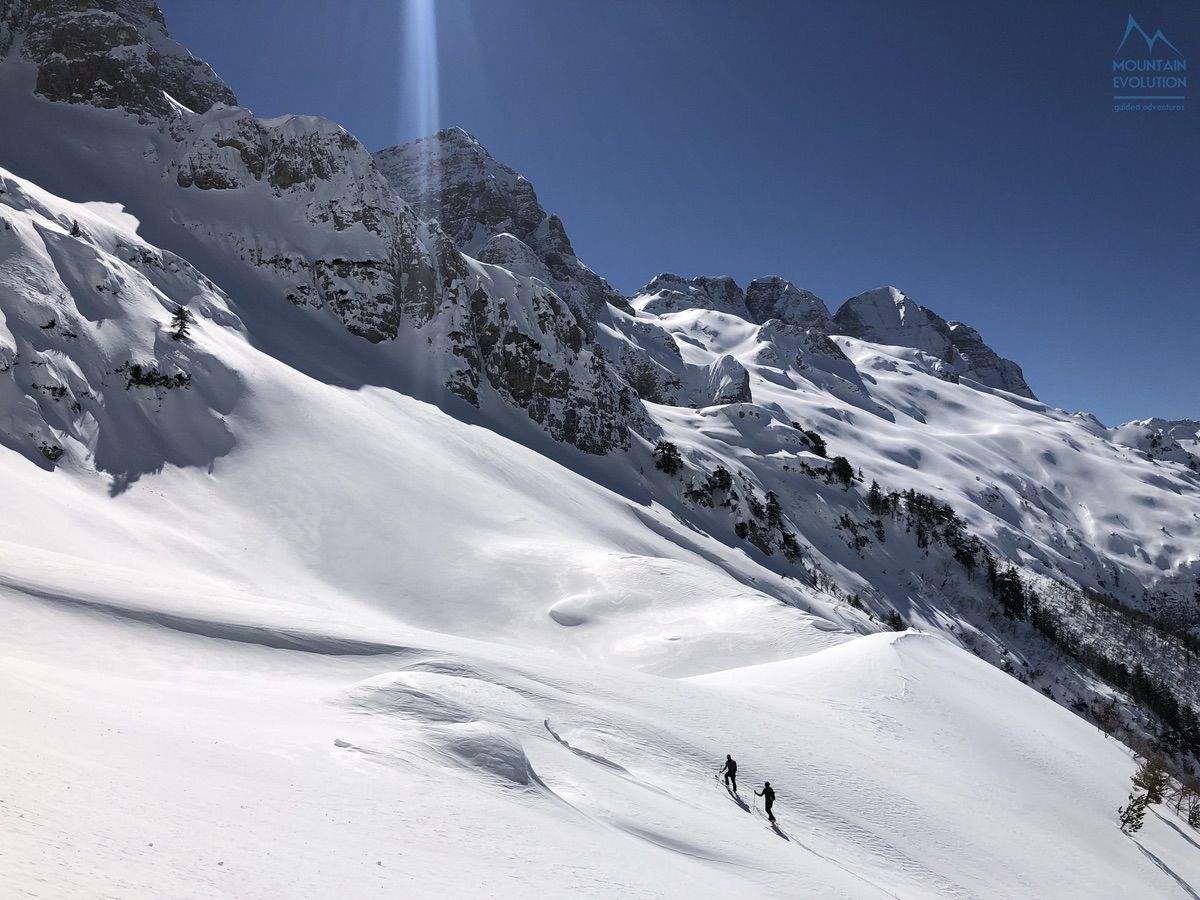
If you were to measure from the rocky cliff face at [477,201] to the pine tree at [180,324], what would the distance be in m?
115

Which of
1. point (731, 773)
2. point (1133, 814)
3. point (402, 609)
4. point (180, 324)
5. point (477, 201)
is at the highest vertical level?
point (477, 201)

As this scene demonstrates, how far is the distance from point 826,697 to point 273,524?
30.1 m

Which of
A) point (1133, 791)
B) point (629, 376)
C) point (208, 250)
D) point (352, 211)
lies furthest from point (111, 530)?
point (629, 376)

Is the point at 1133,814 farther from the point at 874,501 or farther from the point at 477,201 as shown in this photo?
the point at 477,201

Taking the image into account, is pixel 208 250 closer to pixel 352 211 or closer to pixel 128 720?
pixel 352 211

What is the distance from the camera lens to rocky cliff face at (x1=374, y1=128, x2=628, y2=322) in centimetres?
16955

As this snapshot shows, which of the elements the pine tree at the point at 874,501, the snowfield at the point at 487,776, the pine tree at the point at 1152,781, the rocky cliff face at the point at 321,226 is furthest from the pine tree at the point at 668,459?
the pine tree at the point at 1152,781

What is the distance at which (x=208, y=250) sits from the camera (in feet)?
237

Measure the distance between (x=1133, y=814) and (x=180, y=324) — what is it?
57600 mm

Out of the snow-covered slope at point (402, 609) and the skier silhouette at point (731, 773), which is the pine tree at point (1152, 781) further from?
the skier silhouette at point (731, 773)

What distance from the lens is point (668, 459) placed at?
294ft

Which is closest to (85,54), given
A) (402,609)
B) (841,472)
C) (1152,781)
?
(402,609)

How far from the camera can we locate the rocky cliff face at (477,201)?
556ft

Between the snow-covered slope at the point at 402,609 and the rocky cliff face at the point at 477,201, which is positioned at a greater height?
the rocky cliff face at the point at 477,201
